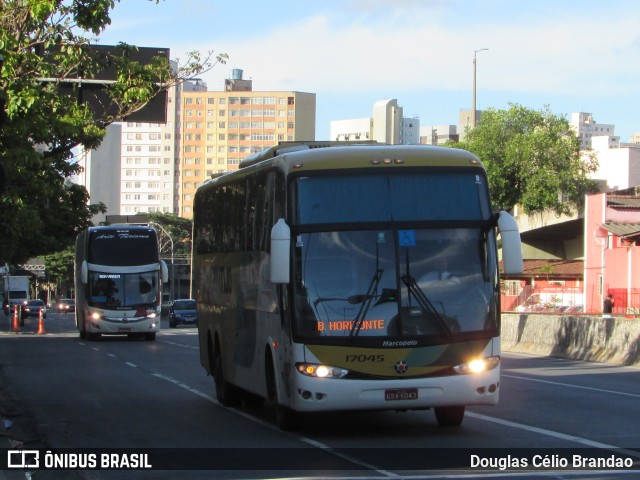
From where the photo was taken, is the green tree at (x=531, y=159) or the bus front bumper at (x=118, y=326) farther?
the green tree at (x=531, y=159)

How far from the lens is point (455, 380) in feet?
41.2

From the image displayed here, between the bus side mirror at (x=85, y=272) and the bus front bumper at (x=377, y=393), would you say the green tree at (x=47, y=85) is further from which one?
the bus side mirror at (x=85, y=272)

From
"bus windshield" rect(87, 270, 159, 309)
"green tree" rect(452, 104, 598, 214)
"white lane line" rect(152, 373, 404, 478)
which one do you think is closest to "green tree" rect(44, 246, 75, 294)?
"green tree" rect(452, 104, 598, 214)

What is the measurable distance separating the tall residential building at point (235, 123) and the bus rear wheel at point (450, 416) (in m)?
164

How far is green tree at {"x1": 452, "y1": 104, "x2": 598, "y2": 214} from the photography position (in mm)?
67500

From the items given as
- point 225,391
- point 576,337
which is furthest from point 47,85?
point 576,337

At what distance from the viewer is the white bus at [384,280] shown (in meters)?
12.5

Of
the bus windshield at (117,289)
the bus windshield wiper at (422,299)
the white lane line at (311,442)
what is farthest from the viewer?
the bus windshield at (117,289)

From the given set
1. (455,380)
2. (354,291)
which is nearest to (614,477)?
(455,380)

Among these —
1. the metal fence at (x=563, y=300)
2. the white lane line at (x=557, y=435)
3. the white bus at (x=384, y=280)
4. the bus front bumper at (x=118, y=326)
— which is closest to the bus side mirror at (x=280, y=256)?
the white bus at (x=384, y=280)

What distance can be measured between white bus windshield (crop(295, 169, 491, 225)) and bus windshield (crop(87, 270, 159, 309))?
96.5 feet

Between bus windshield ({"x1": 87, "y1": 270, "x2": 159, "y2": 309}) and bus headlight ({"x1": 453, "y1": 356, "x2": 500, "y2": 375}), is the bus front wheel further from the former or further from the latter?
bus windshield ({"x1": 87, "y1": 270, "x2": 159, "y2": 309})

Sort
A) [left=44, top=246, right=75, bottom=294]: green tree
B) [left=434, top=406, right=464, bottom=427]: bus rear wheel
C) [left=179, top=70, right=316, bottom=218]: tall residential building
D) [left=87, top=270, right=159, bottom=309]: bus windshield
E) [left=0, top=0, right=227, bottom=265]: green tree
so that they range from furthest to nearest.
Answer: [left=179, top=70, right=316, bottom=218]: tall residential building
[left=44, top=246, right=75, bottom=294]: green tree
[left=87, top=270, right=159, bottom=309]: bus windshield
[left=0, top=0, right=227, bottom=265]: green tree
[left=434, top=406, right=464, bottom=427]: bus rear wheel

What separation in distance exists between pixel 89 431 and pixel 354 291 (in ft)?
13.5
